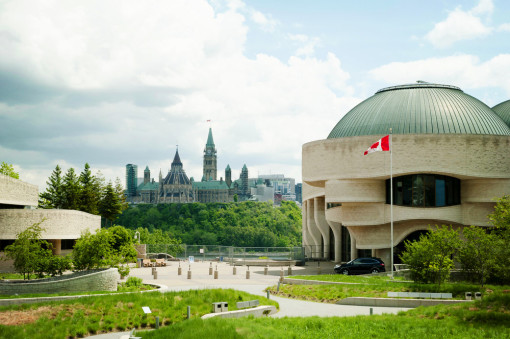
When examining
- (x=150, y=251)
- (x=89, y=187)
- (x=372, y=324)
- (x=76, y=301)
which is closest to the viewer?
(x=372, y=324)

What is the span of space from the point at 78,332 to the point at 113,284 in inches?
391

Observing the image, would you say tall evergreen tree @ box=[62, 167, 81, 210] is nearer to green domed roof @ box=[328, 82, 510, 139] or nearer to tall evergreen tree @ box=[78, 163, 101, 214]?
tall evergreen tree @ box=[78, 163, 101, 214]

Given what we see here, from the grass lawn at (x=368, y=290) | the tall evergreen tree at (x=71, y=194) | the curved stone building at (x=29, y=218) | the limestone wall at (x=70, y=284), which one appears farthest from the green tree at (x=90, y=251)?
A: the tall evergreen tree at (x=71, y=194)

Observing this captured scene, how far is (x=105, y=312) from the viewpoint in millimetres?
19750

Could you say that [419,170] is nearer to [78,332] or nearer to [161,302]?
[161,302]

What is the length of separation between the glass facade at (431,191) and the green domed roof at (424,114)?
5.90m

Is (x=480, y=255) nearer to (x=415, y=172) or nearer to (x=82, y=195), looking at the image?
(x=415, y=172)

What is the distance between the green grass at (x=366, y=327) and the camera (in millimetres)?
16000

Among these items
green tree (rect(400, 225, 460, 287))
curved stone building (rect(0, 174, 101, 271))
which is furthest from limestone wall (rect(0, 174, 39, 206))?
green tree (rect(400, 225, 460, 287))

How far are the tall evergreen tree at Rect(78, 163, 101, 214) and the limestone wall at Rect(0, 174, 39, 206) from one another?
1885 cm

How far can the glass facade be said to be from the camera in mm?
45594

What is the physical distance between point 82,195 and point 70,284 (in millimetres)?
46886

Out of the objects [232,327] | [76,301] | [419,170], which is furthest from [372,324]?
[419,170]

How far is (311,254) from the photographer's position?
205 ft
